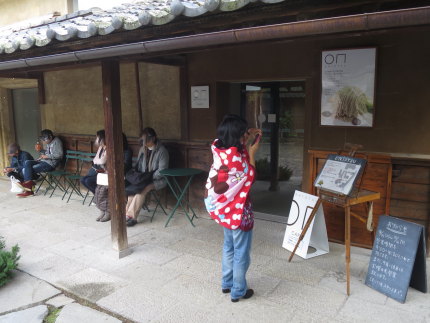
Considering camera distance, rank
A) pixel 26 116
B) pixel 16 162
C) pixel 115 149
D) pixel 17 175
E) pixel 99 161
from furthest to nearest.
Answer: pixel 26 116
pixel 16 162
pixel 17 175
pixel 99 161
pixel 115 149

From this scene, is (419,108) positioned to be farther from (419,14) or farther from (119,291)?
(119,291)

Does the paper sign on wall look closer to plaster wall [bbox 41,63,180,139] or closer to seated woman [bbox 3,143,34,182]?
plaster wall [bbox 41,63,180,139]

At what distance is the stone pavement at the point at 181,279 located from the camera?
3.12m

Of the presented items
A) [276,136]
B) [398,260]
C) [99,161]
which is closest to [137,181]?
[99,161]

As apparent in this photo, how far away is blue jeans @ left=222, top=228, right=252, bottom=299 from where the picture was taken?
316 cm

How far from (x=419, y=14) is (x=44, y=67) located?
404 cm

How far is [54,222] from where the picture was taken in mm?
5734

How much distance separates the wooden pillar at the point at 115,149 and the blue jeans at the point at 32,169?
143 inches

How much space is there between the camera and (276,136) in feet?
22.6

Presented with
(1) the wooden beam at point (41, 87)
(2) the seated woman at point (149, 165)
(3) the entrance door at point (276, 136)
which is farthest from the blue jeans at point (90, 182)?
(1) the wooden beam at point (41, 87)

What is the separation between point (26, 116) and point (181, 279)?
7034 millimetres

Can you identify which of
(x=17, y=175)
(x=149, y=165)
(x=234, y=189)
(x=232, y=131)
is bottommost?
(x=17, y=175)

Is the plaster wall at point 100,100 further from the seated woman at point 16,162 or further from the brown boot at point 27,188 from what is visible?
A: the brown boot at point 27,188

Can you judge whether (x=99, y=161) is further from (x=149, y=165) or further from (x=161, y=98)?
(x=161, y=98)
